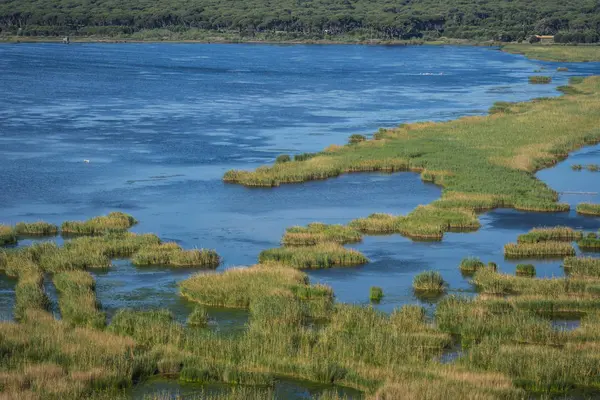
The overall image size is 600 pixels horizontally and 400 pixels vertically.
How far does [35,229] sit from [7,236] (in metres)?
1.54

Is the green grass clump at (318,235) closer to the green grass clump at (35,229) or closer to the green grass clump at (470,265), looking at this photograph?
the green grass clump at (470,265)

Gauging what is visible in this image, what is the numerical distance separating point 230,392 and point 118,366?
262cm

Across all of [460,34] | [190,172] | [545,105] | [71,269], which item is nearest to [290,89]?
[545,105]

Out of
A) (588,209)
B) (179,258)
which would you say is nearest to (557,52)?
(588,209)

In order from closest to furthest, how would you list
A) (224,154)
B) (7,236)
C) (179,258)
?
1. (179,258)
2. (7,236)
3. (224,154)

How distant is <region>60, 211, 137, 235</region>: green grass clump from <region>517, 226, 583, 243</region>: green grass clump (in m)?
14.6

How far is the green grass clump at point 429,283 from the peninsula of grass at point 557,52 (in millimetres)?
109177

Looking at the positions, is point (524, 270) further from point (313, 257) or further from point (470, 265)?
point (313, 257)

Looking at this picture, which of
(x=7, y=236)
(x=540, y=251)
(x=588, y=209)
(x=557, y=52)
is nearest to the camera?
(x=540, y=251)

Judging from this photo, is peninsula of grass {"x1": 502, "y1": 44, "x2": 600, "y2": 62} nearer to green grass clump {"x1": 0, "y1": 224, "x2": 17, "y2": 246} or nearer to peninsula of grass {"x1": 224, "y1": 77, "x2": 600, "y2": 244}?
peninsula of grass {"x1": 224, "y1": 77, "x2": 600, "y2": 244}

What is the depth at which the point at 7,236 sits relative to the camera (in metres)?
32.9

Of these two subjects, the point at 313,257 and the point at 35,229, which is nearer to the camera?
the point at 313,257

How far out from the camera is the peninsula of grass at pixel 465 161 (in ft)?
121

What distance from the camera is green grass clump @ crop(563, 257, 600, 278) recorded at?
2936cm
